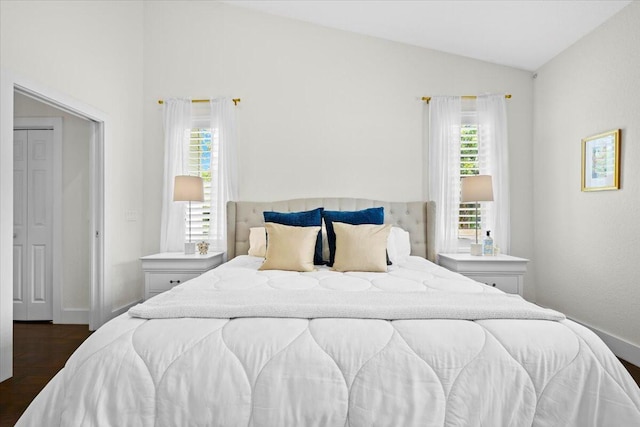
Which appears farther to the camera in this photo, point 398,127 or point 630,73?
point 398,127

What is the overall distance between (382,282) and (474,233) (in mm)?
1973

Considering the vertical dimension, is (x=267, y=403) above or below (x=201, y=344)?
below

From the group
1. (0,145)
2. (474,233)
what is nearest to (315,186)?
(474,233)

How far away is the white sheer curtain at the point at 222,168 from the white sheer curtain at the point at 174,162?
0.29 metres

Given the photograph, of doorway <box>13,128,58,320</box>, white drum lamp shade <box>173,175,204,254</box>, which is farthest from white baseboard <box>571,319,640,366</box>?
doorway <box>13,128,58,320</box>

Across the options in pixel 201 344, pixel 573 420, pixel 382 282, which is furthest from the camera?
pixel 382 282

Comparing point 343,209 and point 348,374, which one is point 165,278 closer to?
point 343,209

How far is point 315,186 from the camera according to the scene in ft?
12.6

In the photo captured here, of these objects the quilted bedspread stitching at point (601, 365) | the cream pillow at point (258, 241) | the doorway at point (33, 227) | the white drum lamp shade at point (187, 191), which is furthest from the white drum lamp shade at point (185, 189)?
the quilted bedspread stitching at point (601, 365)

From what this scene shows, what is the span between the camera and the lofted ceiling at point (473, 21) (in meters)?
2.88

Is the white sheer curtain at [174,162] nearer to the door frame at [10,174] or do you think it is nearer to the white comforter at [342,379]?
the door frame at [10,174]

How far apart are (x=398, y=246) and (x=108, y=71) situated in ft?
10.5

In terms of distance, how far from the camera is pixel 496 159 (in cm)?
371

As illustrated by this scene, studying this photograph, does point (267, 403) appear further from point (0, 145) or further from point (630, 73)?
point (630, 73)
